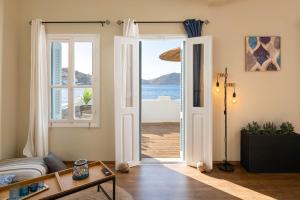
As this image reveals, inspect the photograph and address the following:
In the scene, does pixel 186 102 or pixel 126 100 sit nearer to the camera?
pixel 126 100

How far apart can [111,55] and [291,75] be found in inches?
125

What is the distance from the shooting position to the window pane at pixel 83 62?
3.88 meters

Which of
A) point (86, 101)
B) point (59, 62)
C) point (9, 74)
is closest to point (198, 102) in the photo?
point (86, 101)

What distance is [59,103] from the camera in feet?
12.8

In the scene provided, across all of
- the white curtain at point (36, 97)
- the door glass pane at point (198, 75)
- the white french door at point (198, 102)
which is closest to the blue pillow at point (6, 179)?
the white curtain at point (36, 97)

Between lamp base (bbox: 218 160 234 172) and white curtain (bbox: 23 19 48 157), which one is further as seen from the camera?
white curtain (bbox: 23 19 48 157)

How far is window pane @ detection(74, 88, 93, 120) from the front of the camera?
389 centimetres

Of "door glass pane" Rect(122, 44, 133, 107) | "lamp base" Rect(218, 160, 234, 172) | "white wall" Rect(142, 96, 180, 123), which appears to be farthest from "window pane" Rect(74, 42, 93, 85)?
"white wall" Rect(142, 96, 180, 123)

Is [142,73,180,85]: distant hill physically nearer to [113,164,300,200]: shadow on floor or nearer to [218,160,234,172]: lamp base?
[218,160,234,172]: lamp base

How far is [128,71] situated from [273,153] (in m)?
2.67

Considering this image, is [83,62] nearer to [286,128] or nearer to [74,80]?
[74,80]

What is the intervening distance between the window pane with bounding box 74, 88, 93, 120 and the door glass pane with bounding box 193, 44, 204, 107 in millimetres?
1844

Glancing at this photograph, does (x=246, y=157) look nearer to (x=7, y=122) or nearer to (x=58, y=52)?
(x=58, y=52)

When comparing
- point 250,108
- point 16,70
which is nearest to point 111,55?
point 16,70
